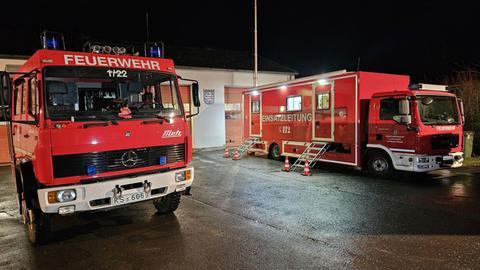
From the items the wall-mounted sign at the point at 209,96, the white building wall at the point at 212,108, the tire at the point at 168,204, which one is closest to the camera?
the tire at the point at 168,204

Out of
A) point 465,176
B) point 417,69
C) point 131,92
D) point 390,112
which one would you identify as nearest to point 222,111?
point 390,112

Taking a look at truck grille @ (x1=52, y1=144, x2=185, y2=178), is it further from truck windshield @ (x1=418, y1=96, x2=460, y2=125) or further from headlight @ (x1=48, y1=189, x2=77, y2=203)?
truck windshield @ (x1=418, y1=96, x2=460, y2=125)

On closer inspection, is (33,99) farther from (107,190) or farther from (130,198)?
(130,198)

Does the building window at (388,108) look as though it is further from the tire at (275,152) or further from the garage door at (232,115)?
the garage door at (232,115)

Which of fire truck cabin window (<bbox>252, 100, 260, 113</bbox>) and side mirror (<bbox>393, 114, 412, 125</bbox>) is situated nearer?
side mirror (<bbox>393, 114, 412, 125</bbox>)

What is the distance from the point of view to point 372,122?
32.4ft

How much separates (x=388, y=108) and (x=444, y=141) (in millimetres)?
1615

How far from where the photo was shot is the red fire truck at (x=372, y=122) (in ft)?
29.6

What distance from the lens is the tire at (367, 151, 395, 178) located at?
9633 mm

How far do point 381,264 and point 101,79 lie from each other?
4726mm

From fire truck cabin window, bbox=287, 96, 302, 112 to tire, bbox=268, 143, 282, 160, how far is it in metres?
1.74


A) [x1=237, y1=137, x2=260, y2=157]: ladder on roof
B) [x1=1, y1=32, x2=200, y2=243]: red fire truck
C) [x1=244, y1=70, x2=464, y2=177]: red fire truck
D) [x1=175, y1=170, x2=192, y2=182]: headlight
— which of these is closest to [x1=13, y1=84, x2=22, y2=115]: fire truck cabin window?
[x1=1, y1=32, x2=200, y2=243]: red fire truck

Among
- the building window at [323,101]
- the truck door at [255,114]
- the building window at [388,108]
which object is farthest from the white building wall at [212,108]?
the building window at [388,108]

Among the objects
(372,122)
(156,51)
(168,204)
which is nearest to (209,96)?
(372,122)
